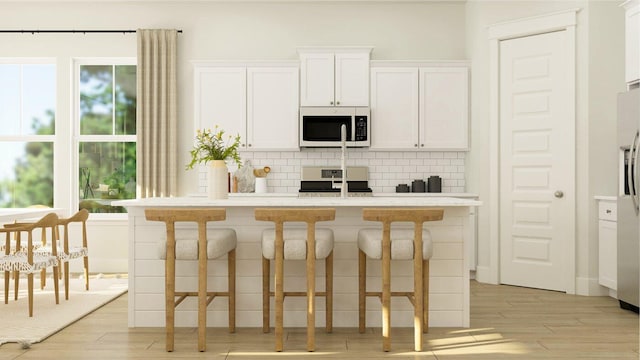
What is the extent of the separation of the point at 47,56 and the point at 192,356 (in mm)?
4940

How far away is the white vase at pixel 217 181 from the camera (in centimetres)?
397

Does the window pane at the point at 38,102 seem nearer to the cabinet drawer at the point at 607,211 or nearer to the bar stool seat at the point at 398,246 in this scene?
the bar stool seat at the point at 398,246

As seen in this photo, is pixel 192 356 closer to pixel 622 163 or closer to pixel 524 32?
pixel 622 163

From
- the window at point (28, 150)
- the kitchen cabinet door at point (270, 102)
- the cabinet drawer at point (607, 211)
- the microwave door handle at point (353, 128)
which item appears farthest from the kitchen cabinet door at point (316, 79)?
the window at point (28, 150)

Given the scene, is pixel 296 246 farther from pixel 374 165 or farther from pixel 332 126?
pixel 374 165

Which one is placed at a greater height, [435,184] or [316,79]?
[316,79]

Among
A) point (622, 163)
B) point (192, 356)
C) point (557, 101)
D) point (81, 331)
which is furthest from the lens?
point (557, 101)

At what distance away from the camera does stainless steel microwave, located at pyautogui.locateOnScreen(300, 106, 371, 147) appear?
6082mm

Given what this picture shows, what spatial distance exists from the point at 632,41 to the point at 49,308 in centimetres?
562

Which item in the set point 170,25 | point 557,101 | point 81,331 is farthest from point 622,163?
point 170,25

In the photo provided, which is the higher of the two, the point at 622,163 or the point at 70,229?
the point at 622,163

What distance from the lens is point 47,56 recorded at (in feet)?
21.4

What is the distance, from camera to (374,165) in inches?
256

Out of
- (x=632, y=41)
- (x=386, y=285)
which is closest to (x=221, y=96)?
(x=386, y=285)
